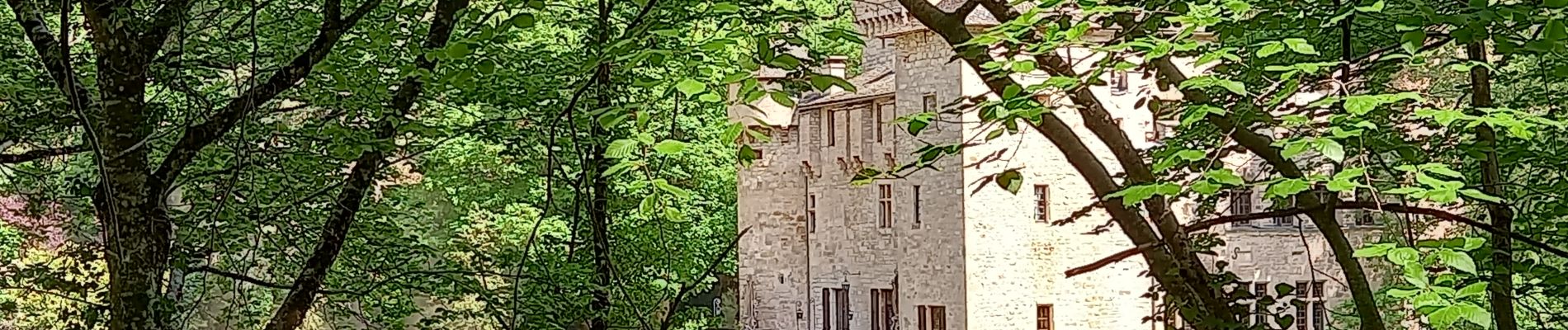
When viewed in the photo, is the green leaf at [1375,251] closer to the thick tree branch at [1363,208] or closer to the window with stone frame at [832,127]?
the thick tree branch at [1363,208]

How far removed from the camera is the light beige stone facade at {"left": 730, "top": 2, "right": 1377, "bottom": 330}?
1734 centimetres

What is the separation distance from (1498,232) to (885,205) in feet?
52.8

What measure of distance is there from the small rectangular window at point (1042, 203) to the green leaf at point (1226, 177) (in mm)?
14982

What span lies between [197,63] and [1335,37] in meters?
2.62

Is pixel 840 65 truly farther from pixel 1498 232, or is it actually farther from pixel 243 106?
pixel 1498 232

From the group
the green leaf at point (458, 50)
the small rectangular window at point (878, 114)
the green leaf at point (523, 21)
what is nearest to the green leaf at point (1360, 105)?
the green leaf at point (523, 21)

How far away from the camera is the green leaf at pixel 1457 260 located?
2.39 meters

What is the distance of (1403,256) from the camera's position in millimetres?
2447

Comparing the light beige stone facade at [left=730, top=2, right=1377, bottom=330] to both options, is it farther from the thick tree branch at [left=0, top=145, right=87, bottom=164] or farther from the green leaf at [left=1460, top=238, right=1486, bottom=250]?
the green leaf at [left=1460, top=238, right=1486, bottom=250]

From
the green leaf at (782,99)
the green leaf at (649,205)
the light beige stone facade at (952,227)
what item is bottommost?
the green leaf at (649,205)

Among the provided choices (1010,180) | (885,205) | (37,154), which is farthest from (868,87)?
(1010,180)

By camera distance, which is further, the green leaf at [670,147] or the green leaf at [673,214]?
the green leaf at [673,214]

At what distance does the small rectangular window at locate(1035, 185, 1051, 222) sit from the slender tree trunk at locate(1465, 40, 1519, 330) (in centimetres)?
1338

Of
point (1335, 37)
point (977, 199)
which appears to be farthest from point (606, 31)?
point (977, 199)
